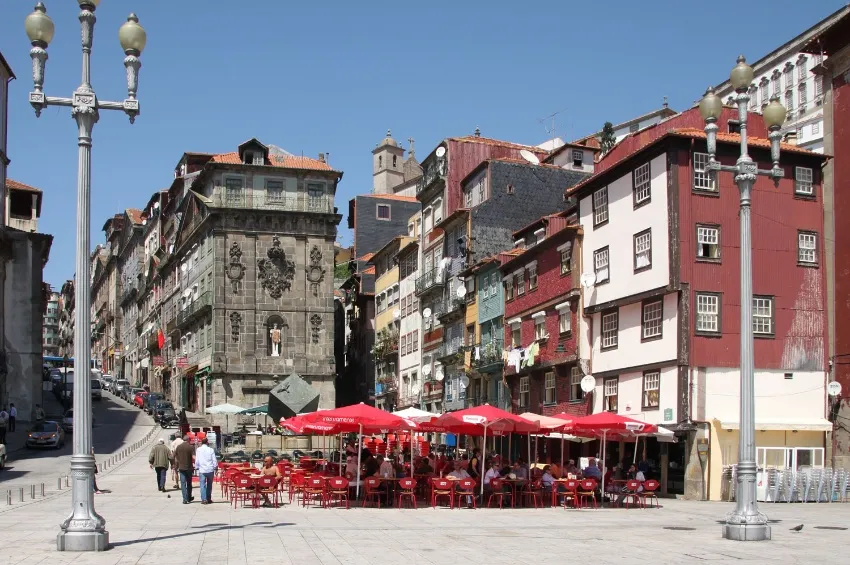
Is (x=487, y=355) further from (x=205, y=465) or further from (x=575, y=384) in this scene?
(x=205, y=465)

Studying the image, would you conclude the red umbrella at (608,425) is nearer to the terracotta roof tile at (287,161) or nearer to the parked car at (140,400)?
the terracotta roof tile at (287,161)

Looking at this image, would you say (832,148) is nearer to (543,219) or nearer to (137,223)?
(543,219)

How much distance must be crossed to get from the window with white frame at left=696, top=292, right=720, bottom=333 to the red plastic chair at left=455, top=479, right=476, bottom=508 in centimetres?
1107

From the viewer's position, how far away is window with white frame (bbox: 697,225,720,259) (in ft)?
120

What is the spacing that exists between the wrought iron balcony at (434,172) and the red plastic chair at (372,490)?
3450 centimetres

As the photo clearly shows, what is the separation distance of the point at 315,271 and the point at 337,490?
49547 mm

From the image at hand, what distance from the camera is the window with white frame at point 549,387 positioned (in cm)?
4600

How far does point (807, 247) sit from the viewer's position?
125 feet

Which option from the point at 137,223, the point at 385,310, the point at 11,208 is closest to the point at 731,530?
the point at 385,310

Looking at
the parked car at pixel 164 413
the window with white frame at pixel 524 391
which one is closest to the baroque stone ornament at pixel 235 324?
the parked car at pixel 164 413

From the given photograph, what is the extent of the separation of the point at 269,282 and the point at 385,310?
854 cm

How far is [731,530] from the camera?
1977 centimetres

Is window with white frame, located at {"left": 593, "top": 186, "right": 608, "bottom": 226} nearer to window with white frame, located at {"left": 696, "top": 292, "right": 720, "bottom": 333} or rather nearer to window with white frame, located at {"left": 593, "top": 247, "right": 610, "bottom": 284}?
window with white frame, located at {"left": 593, "top": 247, "right": 610, "bottom": 284}

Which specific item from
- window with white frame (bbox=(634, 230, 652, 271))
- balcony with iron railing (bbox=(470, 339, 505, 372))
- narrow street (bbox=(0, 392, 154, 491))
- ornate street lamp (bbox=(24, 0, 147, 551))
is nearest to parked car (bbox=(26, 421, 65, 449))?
narrow street (bbox=(0, 392, 154, 491))
